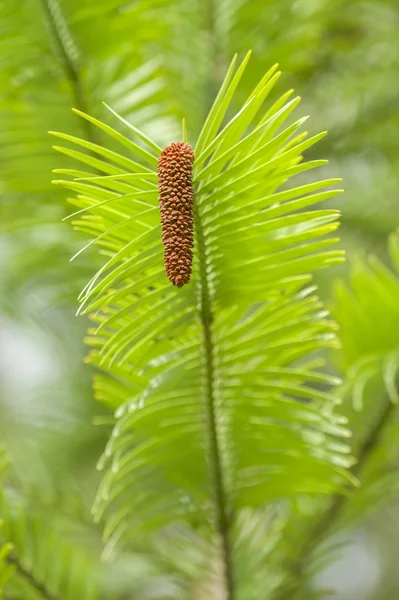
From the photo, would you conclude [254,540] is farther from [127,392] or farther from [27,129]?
[27,129]

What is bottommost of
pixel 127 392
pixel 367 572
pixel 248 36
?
pixel 367 572

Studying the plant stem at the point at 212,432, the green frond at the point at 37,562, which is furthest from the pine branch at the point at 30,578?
the plant stem at the point at 212,432

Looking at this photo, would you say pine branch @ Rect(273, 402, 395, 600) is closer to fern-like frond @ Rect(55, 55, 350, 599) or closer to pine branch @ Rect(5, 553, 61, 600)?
fern-like frond @ Rect(55, 55, 350, 599)

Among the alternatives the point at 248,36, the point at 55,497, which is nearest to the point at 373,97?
the point at 248,36

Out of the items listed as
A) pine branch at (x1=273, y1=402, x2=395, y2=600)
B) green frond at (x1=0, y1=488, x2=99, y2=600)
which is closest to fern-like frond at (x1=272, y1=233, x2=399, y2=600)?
pine branch at (x1=273, y1=402, x2=395, y2=600)

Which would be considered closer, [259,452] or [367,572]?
[259,452]

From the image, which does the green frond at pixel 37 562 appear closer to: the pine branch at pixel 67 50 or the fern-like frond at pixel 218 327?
the fern-like frond at pixel 218 327
